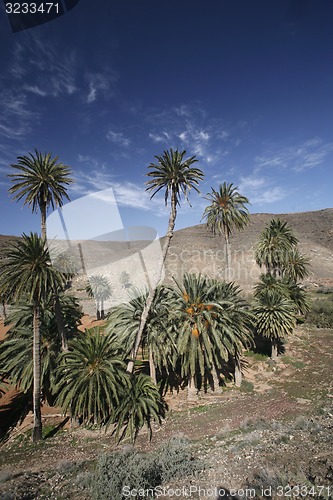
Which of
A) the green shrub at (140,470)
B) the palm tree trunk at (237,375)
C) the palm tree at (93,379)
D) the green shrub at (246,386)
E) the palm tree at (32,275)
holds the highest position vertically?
the palm tree at (32,275)

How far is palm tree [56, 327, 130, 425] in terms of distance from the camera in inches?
701

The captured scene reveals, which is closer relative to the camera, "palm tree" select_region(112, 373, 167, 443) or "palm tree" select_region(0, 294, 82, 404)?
"palm tree" select_region(112, 373, 167, 443)

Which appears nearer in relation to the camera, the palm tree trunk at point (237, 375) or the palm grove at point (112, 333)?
the palm grove at point (112, 333)

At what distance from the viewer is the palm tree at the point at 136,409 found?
17456mm

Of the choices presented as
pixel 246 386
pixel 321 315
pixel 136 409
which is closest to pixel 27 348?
pixel 136 409

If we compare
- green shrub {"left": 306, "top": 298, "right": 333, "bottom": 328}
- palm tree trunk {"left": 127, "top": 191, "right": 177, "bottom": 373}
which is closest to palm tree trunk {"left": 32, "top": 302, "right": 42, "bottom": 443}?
palm tree trunk {"left": 127, "top": 191, "right": 177, "bottom": 373}

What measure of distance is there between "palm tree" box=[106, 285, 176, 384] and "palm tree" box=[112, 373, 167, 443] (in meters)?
2.58

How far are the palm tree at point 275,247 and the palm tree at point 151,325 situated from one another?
21508 millimetres

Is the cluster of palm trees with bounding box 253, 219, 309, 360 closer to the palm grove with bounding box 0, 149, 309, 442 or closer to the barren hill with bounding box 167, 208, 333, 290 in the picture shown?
the palm grove with bounding box 0, 149, 309, 442

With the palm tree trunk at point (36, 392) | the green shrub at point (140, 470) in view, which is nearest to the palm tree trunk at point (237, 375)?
the green shrub at point (140, 470)

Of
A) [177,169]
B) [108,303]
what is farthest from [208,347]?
[108,303]

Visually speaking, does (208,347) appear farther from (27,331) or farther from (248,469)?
(27,331)

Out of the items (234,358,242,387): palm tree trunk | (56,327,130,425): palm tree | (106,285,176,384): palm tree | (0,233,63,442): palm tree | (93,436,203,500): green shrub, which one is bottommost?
(234,358,242,387): palm tree trunk

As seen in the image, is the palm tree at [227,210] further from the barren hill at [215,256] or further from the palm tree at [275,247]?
the barren hill at [215,256]
